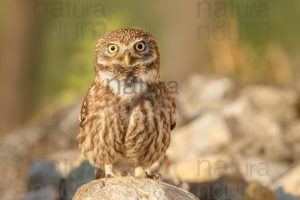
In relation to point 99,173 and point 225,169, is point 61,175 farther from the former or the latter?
point 225,169

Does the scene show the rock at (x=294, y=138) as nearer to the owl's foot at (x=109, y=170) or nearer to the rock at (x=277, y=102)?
the rock at (x=277, y=102)

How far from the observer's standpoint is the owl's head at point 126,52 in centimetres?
731

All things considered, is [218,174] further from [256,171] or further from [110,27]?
[110,27]

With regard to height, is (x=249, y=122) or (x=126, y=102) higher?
(x=126, y=102)

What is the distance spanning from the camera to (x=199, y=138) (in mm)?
10859

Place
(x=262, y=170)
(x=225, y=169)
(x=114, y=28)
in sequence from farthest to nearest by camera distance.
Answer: (x=114, y=28)
(x=262, y=170)
(x=225, y=169)

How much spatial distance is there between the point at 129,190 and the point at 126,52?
1160 mm

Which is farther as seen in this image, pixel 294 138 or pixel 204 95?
pixel 204 95

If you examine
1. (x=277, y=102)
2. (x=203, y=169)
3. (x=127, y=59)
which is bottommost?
(x=203, y=169)

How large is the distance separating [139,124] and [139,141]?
154 millimetres


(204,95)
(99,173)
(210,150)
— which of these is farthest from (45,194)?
(204,95)

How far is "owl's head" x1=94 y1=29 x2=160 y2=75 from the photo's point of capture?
24.0ft

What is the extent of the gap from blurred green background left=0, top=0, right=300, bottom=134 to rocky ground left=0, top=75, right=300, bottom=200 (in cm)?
123

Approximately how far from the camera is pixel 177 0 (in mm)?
17734
